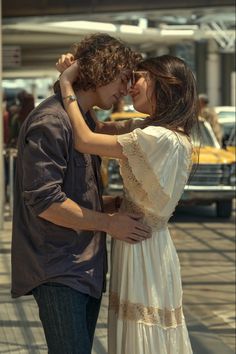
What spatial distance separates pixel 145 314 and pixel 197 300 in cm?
542

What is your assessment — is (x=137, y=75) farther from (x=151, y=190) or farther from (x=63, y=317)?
(x=63, y=317)

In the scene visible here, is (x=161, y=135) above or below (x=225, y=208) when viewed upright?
above

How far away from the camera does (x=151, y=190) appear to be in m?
3.31

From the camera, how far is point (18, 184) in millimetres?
3312

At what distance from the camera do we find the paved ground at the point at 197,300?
621 centimetres

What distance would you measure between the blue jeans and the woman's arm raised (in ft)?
1.70

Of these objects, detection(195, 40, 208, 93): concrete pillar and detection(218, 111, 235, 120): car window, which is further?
detection(195, 40, 208, 93): concrete pillar

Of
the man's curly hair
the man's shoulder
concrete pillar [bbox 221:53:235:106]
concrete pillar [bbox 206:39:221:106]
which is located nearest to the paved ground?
the man's shoulder

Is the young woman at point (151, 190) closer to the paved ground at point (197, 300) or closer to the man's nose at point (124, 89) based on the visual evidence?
the man's nose at point (124, 89)

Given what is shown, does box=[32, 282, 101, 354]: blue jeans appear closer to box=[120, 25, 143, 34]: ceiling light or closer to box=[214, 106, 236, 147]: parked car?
box=[214, 106, 236, 147]: parked car

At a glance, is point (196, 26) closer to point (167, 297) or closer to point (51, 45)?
point (51, 45)

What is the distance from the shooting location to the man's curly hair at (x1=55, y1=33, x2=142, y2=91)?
321 cm

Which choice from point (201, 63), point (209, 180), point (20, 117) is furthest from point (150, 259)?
point (201, 63)

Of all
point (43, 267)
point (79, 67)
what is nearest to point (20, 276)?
point (43, 267)
